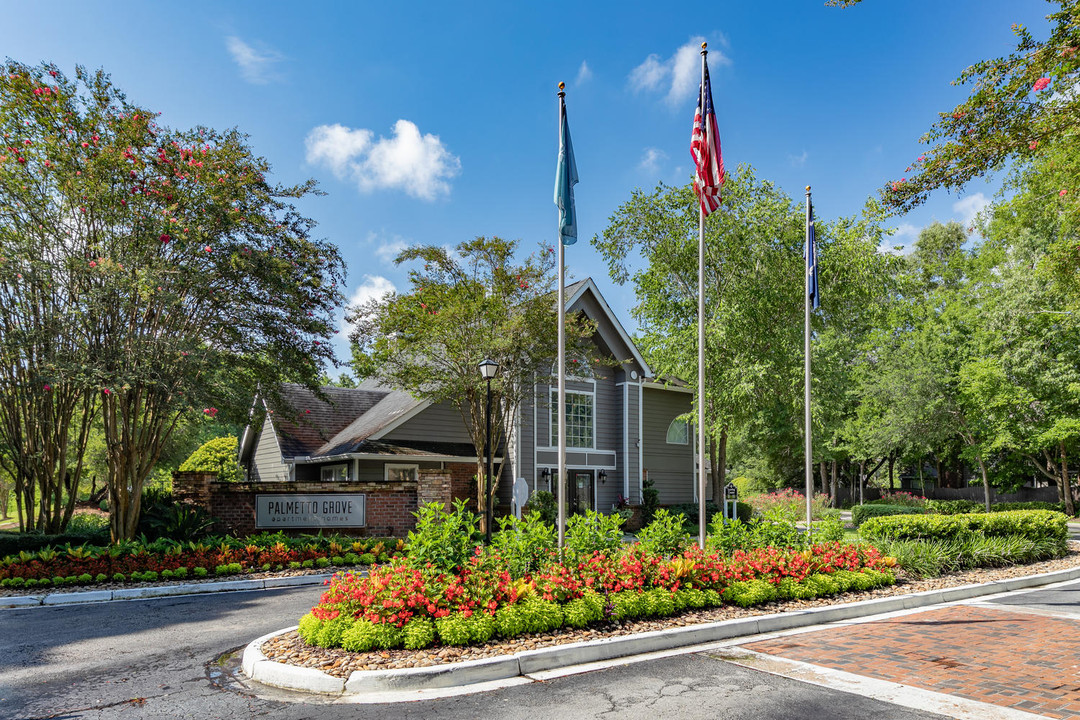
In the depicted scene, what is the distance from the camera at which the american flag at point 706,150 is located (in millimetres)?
11414

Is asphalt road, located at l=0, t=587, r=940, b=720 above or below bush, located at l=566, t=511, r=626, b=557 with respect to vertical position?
below

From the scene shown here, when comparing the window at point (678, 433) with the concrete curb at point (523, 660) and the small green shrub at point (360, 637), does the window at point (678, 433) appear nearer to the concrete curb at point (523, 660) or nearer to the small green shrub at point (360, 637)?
the concrete curb at point (523, 660)

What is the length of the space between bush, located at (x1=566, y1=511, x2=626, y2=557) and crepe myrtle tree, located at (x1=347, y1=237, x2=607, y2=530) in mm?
9460

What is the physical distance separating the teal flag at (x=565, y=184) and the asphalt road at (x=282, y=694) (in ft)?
19.8

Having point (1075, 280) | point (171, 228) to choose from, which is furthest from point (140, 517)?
point (1075, 280)

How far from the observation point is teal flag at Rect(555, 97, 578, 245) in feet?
35.0

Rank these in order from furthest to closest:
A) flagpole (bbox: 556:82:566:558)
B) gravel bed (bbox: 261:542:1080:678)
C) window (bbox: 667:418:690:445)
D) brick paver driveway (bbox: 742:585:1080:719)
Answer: window (bbox: 667:418:690:445)
flagpole (bbox: 556:82:566:558)
gravel bed (bbox: 261:542:1080:678)
brick paver driveway (bbox: 742:585:1080:719)

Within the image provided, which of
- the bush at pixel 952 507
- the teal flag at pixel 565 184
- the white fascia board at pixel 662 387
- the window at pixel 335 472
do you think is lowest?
the bush at pixel 952 507

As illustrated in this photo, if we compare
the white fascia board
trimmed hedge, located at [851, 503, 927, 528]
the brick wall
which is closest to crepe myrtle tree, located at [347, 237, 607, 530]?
the brick wall

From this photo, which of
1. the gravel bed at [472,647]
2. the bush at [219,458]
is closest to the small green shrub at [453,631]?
the gravel bed at [472,647]

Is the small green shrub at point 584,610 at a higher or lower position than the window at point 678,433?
lower

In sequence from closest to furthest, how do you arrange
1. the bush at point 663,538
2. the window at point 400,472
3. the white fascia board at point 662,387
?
the bush at point 663,538, the window at point 400,472, the white fascia board at point 662,387

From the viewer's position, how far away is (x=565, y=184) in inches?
425

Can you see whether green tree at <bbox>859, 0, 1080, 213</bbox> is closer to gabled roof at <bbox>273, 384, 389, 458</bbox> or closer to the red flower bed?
the red flower bed
